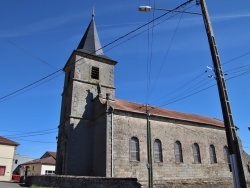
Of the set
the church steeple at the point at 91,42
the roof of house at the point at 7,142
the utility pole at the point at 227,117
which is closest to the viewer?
the utility pole at the point at 227,117

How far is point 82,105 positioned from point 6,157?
20.1 meters

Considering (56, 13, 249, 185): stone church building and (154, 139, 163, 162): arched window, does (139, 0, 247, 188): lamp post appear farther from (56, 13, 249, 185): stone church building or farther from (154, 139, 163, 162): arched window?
(154, 139, 163, 162): arched window

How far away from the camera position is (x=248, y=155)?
106 feet

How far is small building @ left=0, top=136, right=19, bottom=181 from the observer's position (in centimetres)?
3615

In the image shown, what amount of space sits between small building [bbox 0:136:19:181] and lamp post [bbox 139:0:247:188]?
35.7 metres

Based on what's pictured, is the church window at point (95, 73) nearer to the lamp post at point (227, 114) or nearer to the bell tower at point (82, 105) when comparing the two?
the bell tower at point (82, 105)

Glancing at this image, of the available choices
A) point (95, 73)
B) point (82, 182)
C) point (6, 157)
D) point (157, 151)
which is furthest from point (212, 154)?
point (6, 157)

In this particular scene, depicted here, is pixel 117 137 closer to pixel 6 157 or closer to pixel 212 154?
pixel 212 154

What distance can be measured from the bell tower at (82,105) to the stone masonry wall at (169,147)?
2.89 m

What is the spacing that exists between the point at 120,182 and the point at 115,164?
7.21 m

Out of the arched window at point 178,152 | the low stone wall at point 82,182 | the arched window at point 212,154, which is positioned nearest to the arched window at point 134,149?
the arched window at point 178,152

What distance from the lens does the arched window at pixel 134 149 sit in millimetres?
22028

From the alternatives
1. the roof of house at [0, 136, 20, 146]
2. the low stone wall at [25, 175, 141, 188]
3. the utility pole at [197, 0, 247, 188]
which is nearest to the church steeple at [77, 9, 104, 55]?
the low stone wall at [25, 175, 141, 188]

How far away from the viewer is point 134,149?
22.4m
